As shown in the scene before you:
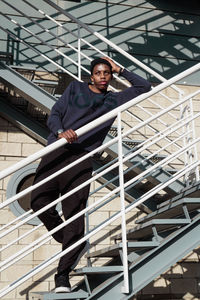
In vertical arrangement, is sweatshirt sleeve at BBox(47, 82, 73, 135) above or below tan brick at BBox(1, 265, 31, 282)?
above

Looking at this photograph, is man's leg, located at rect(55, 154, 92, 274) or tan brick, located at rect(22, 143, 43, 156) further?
tan brick, located at rect(22, 143, 43, 156)

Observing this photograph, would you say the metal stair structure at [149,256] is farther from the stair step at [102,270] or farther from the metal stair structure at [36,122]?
the metal stair structure at [36,122]

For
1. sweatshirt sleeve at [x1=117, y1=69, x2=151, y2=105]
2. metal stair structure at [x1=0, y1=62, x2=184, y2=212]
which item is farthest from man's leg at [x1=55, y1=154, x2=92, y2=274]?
metal stair structure at [x1=0, y1=62, x2=184, y2=212]

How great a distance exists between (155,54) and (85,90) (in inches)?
132

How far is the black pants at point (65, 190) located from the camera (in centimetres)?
277

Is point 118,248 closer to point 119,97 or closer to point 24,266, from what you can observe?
point 119,97

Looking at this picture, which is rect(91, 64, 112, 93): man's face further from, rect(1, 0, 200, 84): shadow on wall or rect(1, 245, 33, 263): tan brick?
rect(1, 0, 200, 84): shadow on wall

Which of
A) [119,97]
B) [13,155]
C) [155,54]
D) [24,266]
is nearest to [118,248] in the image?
[119,97]

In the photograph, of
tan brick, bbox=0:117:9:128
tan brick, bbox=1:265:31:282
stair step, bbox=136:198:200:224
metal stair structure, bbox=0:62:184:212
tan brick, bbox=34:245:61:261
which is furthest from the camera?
tan brick, bbox=0:117:9:128

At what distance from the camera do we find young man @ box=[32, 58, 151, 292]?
2756 millimetres

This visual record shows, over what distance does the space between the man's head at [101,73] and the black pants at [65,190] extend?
55 centimetres

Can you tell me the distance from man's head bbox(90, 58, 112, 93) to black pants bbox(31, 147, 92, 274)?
549mm

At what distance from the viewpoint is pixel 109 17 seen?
6059mm

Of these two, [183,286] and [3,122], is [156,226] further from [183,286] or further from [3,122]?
[3,122]
